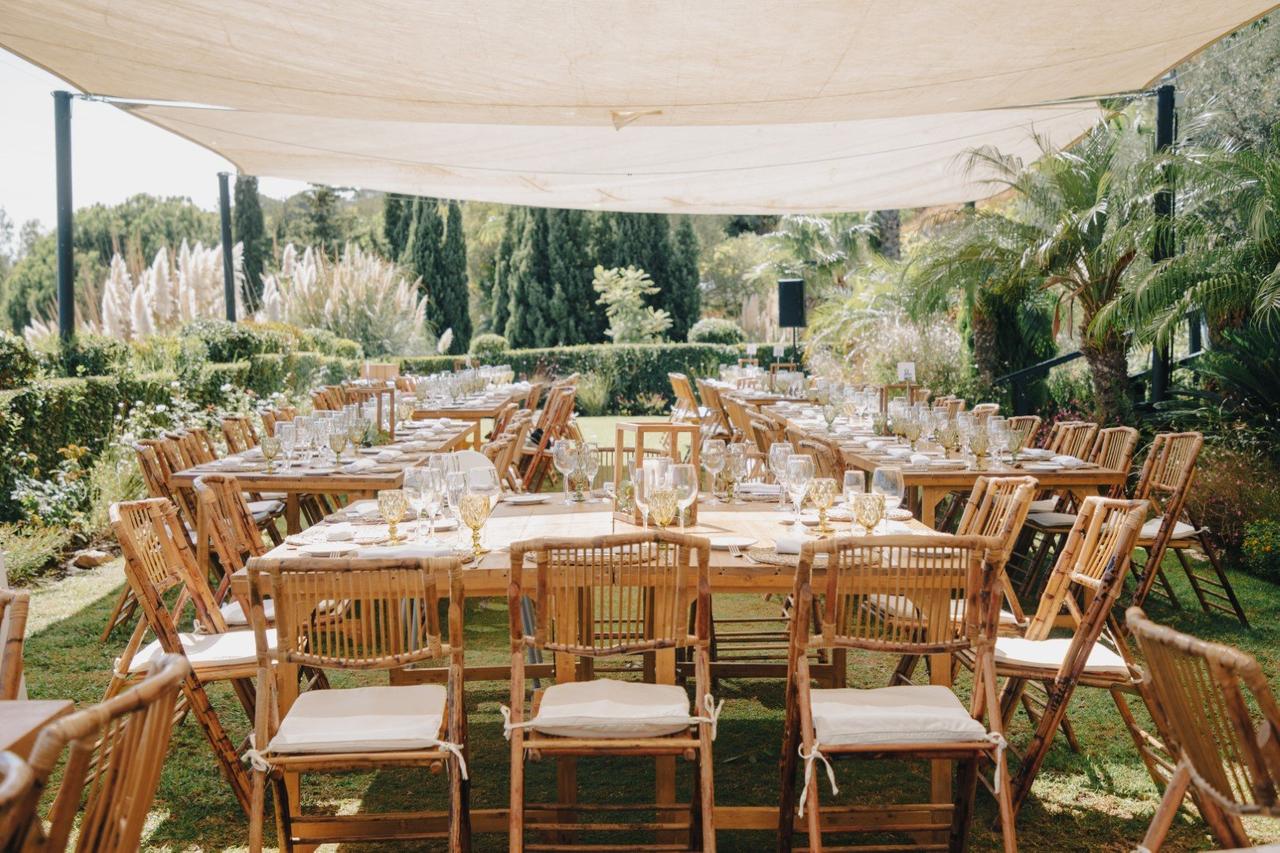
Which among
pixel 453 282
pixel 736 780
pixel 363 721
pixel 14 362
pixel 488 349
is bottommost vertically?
pixel 736 780

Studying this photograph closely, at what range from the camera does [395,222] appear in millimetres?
24859

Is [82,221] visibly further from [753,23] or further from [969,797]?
[969,797]

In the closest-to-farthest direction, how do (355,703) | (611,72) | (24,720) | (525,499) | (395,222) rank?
(24,720) < (355,703) < (525,499) < (611,72) < (395,222)

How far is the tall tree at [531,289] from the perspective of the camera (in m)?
23.9

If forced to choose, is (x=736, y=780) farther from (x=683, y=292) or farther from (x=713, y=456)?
(x=683, y=292)

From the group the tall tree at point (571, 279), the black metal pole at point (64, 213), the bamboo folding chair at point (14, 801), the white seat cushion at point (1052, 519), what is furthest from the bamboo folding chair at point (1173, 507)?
the tall tree at point (571, 279)

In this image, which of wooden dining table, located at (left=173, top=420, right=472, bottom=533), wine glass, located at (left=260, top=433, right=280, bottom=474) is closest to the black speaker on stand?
wooden dining table, located at (left=173, top=420, right=472, bottom=533)

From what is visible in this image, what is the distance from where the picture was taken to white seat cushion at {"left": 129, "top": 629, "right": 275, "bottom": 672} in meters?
3.41

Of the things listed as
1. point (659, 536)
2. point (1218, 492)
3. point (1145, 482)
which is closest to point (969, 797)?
point (659, 536)

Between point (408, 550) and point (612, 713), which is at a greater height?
point (408, 550)

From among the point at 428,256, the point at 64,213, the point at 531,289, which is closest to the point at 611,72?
the point at 64,213

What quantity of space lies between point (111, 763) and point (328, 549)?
1.91 m

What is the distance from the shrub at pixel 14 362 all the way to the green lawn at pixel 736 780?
2.72 meters

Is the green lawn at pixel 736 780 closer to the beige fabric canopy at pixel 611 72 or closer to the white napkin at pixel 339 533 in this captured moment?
the white napkin at pixel 339 533
